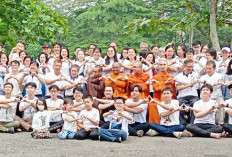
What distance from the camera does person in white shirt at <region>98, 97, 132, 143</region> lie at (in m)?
8.44

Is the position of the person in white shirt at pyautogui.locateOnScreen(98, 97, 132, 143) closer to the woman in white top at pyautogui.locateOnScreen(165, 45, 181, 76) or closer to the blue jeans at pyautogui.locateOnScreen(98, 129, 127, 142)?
the blue jeans at pyautogui.locateOnScreen(98, 129, 127, 142)

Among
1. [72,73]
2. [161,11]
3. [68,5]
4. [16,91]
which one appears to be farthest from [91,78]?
[68,5]

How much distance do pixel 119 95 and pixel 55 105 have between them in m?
1.43

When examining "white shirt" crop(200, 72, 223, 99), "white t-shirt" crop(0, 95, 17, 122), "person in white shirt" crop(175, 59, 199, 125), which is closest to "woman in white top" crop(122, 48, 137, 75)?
"person in white shirt" crop(175, 59, 199, 125)

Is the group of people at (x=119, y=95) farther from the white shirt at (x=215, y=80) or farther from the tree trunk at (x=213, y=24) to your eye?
the tree trunk at (x=213, y=24)

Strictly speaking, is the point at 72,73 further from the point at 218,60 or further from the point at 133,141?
the point at 218,60

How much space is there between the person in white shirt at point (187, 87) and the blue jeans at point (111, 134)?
1.74 m

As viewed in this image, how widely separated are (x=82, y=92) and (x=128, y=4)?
24259 millimetres

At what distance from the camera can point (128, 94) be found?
9.97 m

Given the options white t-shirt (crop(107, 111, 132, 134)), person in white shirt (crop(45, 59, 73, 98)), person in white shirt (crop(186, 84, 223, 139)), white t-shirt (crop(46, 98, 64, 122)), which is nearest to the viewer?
white t-shirt (crop(107, 111, 132, 134))

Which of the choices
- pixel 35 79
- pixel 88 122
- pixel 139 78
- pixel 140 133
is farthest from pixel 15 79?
pixel 140 133

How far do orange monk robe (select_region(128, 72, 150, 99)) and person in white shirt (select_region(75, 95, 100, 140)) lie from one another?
1.27 metres

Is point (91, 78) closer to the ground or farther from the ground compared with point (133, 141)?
farther from the ground

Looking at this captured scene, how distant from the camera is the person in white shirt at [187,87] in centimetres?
970
